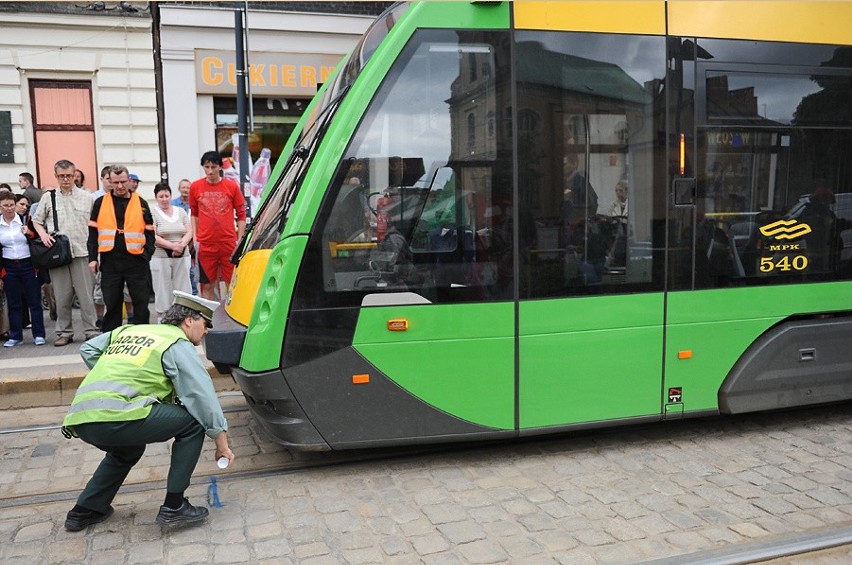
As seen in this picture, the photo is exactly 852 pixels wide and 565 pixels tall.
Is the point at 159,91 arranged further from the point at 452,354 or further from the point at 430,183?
the point at 452,354

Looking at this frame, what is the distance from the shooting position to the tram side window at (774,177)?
4.85 m

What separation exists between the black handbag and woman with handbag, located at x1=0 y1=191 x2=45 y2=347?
21 cm

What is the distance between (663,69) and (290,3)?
10.5m

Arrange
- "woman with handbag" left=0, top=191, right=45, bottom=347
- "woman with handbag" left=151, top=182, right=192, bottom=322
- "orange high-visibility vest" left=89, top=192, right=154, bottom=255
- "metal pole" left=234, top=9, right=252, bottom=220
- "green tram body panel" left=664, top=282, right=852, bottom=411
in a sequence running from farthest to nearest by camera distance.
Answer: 1. "metal pole" left=234, top=9, right=252, bottom=220
2. "woman with handbag" left=151, top=182, right=192, bottom=322
3. "woman with handbag" left=0, top=191, right=45, bottom=347
4. "orange high-visibility vest" left=89, top=192, right=154, bottom=255
5. "green tram body panel" left=664, top=282, right=852, bottom=411

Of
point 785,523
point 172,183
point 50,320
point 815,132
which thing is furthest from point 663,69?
point 172,183

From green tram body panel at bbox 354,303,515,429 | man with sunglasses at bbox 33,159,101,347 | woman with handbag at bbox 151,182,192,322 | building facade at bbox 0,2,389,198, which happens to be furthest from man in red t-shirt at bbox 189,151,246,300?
building facade at bbox 0,2,389,198

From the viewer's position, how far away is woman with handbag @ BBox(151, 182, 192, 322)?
26.6ft

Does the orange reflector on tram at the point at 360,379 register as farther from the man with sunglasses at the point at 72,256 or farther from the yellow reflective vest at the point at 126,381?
the man with sunglasses at the point at 72,256

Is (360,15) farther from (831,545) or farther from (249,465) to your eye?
(831,545)

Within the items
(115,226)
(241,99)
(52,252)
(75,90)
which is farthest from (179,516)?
(75,90)

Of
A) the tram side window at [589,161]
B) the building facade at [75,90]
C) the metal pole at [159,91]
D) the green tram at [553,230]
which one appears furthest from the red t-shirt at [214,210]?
the building facade at [75,90]

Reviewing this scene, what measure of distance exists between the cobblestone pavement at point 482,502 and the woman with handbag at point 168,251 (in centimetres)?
297

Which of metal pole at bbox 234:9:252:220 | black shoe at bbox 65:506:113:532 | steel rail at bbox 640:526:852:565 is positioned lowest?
steel rail at bbox 640:526:852:565

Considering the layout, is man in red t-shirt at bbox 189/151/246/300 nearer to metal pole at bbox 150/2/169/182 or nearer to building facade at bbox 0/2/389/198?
building facade at bbox 0/2/389/198
